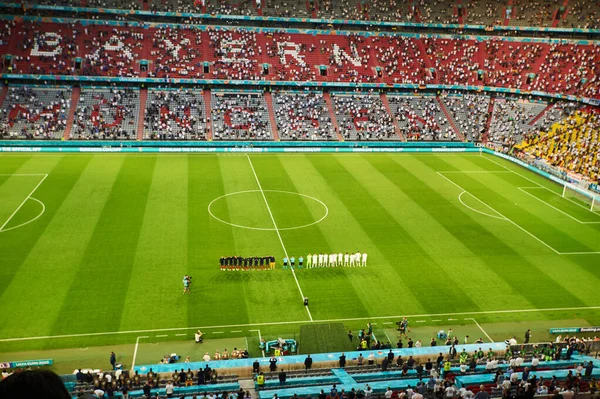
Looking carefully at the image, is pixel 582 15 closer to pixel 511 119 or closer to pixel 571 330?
pixel 511 119

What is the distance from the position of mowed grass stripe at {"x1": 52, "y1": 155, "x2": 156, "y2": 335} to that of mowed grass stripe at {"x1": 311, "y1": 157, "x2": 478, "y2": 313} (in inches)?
690

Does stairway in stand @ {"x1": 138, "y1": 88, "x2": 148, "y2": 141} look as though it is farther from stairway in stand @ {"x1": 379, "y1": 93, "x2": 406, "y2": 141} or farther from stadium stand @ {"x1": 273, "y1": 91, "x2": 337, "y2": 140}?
stairway in stand @ {"x1": 379, "y1": 93, "x2": 406, "y2": 141}

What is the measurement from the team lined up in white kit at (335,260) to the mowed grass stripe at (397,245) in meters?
2.34

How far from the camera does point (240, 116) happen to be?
71.7 metres

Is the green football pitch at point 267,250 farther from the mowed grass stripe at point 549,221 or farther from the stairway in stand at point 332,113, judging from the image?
the stairway in stand at point 332,113

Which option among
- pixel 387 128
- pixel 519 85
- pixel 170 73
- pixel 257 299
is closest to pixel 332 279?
pixel 257 299

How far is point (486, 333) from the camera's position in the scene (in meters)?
30.5

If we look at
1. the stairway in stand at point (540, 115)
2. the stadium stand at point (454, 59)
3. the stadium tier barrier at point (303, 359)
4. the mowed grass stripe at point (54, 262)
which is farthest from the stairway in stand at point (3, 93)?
the stairway in stand at point (540, 115)

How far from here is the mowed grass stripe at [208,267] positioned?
31.0 metres

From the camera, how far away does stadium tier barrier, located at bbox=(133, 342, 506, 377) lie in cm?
2498

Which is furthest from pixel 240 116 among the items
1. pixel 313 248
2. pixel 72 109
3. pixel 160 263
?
pixel 160 263

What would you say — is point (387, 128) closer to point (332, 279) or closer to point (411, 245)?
point (411, 245)

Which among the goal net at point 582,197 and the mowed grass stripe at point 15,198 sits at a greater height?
the goal net at point 582,197

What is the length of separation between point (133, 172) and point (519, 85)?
5490 cm
